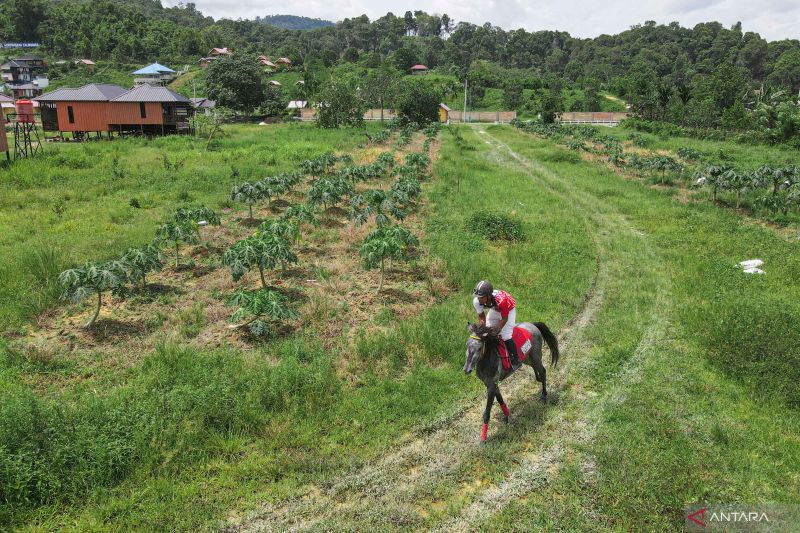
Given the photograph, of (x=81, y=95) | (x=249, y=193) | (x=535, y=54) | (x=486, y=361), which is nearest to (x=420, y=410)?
(x=486, y=361)

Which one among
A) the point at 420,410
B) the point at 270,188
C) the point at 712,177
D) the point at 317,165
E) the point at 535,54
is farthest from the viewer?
the point at 535,54

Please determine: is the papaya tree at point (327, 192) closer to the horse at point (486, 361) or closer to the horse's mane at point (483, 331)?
the horse at point (486, 361)

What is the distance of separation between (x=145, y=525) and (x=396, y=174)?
836 inches

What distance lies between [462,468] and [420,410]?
4.19ft

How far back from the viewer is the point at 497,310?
642 centimetres

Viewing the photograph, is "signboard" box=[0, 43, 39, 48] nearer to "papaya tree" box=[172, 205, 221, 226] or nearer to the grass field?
the grass field

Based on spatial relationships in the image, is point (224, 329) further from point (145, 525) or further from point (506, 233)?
point (506, 233)

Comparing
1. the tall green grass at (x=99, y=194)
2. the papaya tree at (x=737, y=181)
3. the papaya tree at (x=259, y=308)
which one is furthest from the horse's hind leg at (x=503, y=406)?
the papaya tree at (x=737, y=181)

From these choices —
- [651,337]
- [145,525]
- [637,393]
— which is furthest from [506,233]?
[145,525]

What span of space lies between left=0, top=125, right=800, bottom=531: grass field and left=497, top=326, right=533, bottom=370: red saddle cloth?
1023 mm

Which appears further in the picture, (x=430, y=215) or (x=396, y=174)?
(x=396, y=174)

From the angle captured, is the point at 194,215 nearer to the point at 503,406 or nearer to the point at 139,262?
the point at 139,262

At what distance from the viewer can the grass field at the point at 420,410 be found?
555 cm

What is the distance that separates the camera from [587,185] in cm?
2431
